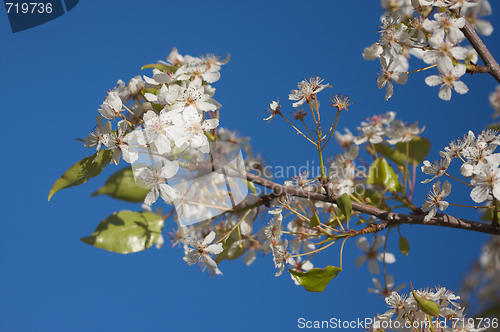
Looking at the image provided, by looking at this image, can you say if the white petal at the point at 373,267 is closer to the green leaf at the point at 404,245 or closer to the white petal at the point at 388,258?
the white petal at the point at 388,258

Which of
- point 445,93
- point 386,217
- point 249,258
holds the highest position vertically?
point 445,93

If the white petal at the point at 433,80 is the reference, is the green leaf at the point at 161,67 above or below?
above

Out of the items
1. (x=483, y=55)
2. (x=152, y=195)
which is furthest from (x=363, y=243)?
(x=152, y=195)

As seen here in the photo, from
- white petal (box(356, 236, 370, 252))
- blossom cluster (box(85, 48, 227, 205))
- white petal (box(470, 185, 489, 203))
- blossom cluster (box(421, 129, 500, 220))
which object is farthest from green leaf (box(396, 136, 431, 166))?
blossom cluster (box(85, 48, 227, 205))

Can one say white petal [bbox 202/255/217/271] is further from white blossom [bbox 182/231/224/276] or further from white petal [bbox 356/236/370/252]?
white petal [bbox 356/236/370/252]

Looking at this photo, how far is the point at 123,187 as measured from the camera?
1502mm

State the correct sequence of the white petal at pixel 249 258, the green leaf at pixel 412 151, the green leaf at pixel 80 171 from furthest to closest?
the green leaf at pixel 412 151 → the white petal at pixel 249 258 → the green leaf at pixel 80 171

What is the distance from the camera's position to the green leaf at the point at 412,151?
155 centimetres

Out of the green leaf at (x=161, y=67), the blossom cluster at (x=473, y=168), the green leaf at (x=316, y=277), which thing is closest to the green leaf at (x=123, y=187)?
the green leaf at (x=161, y=67)

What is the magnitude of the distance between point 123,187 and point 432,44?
4.05 feet

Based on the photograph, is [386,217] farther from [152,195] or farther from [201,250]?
[152,195]

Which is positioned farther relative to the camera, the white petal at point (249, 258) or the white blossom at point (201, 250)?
the white petal at point (249, 258)

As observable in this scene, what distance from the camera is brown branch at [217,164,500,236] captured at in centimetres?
97

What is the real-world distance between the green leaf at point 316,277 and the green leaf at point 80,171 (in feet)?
2.05
